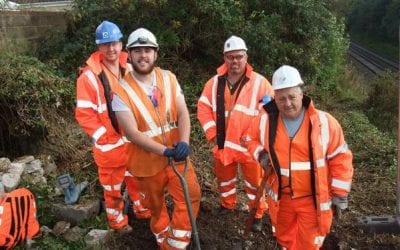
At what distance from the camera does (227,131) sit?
15.4ft

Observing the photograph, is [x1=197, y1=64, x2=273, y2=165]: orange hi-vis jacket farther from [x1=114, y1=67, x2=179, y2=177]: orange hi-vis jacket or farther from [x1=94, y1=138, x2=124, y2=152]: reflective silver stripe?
[x1=94, y1=138, x2=124, y2=152]: reflective silver stripe

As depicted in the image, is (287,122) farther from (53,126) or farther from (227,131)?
(53,126)

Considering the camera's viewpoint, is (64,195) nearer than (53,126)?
Yes

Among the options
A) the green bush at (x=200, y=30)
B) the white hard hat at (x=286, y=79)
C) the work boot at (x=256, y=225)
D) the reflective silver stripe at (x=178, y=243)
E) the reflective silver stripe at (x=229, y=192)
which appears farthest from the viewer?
the green bush at (x=200, y=30)

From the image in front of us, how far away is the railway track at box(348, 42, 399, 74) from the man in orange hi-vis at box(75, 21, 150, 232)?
1057 inches

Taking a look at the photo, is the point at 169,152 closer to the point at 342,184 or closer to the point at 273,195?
the point at 273,195

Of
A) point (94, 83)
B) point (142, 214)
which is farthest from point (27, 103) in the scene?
point (142, 214)

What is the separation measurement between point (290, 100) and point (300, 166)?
0.55m

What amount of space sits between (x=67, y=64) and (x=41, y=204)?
12.6 feet

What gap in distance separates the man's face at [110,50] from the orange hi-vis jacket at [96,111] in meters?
0.11

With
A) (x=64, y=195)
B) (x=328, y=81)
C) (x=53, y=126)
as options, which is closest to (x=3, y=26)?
(x=53, y=126)

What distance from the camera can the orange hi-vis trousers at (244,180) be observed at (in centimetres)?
470

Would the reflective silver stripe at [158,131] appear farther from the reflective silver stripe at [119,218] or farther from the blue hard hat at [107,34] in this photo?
the reflective silver stripe at [119,218]

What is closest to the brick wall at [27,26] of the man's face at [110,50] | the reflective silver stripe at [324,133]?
the man's face at [110,50]
